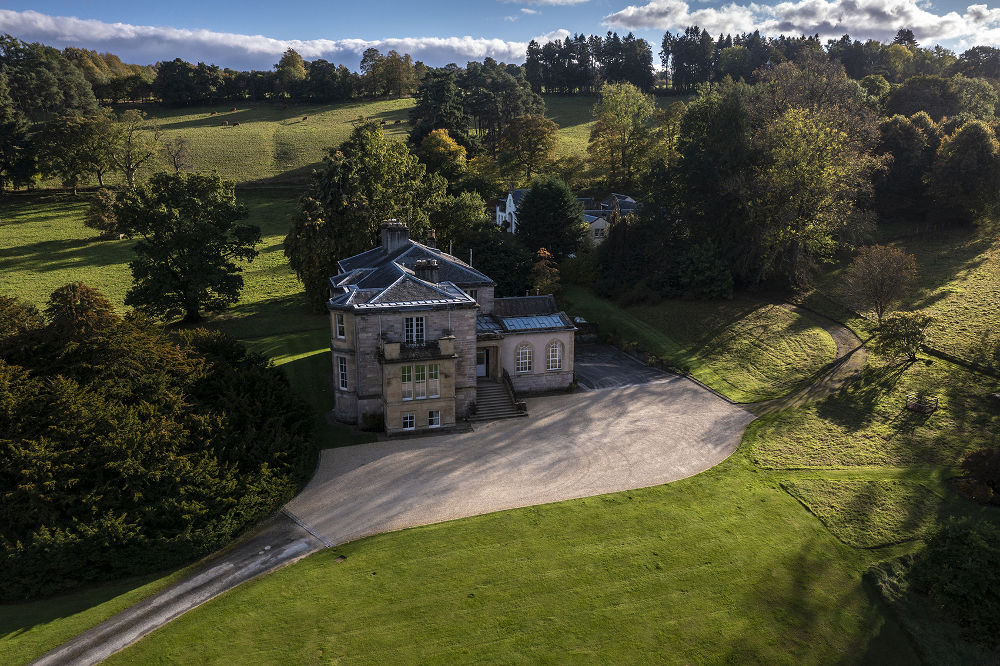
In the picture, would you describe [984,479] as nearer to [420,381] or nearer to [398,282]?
[420,381]

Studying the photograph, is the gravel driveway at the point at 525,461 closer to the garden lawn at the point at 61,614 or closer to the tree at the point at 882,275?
the garden lawn at the point at 61,614

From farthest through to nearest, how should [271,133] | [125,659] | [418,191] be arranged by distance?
[271,133] < [418,191] < [125,659]

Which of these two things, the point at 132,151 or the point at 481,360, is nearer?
the point at 481,360

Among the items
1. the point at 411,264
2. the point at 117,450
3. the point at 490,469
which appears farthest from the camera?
the point at 411,264

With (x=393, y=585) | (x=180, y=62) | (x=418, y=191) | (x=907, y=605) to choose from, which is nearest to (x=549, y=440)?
(x=393, y=585)

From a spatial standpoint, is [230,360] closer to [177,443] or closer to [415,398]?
[177,443]

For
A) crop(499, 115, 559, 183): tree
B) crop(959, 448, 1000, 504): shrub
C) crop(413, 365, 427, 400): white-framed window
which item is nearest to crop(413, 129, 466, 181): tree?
crop(499, 115, 559, 183): tree

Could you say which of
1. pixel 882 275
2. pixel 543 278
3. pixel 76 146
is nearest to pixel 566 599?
pixel 543 278
